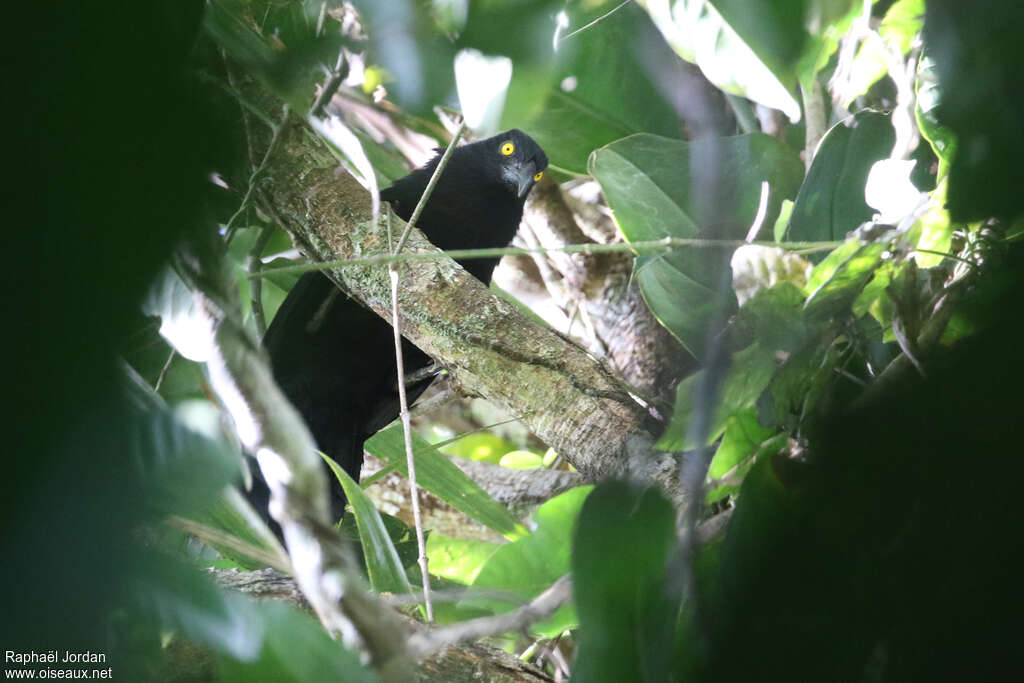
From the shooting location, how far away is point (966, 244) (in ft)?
4.44

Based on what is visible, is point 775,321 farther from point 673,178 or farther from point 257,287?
point 673,178

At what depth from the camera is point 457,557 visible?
263 centimetres

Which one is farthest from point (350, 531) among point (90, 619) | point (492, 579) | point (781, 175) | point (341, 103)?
point (90, 619)

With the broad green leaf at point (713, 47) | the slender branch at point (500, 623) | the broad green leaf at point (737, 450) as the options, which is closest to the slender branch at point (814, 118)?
the broad green leaf at point (713, 47)

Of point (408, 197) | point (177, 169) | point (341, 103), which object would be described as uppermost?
Answer: point (341, 103)

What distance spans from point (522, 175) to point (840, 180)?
4.07 ft

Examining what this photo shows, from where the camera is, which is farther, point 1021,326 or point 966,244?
point 966,244

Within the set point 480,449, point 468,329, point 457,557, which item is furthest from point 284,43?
point 480,449

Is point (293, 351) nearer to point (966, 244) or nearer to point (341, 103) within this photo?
point (341, 103)

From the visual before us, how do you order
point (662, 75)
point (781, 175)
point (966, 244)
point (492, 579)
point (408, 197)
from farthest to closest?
point (408, 197), point (781, 175), point (492, 579), point (966, 244), point (662, 75)

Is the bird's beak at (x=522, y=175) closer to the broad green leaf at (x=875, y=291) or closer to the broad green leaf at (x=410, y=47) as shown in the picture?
the broad green leaf at (x=875, y=291)

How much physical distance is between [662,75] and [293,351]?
1872mm

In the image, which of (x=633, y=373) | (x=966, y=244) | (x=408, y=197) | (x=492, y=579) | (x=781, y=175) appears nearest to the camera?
(x=966, y=244)

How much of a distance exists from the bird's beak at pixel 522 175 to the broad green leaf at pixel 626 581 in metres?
2.48
